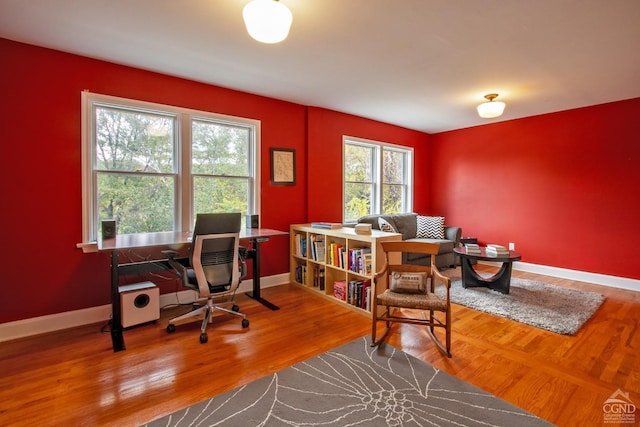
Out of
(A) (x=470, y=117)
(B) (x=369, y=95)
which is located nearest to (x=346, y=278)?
(B) (x=369, y=95)

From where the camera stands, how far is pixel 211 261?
267cm

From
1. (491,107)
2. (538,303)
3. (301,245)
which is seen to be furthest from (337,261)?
(491,107)

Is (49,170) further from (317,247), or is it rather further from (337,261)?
(337,261)

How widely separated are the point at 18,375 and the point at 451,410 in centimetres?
277

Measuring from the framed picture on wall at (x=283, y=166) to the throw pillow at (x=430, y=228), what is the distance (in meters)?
2.46

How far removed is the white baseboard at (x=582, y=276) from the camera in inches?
159

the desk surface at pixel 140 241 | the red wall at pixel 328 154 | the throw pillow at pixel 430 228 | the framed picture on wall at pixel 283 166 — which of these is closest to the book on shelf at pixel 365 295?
the desk surface at pixel 140 241

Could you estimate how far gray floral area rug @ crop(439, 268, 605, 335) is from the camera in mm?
2928

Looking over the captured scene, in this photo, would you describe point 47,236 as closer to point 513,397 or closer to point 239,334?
point 239,334

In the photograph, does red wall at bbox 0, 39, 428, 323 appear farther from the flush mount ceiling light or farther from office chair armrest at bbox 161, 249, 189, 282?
the flush mount ceiling light

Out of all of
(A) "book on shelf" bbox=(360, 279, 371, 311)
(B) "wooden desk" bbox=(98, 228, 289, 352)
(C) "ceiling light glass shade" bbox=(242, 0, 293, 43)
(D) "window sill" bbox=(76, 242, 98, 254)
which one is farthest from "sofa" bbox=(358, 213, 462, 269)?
(D) "window sill" bbox=(76, 242, 98, 254)

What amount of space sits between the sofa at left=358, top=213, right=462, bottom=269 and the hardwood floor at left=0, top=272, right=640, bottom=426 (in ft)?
5.70

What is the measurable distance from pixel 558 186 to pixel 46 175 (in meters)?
6.24

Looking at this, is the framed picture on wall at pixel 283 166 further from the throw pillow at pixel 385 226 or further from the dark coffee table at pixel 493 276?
the dark coffee table at pixel 493 276
